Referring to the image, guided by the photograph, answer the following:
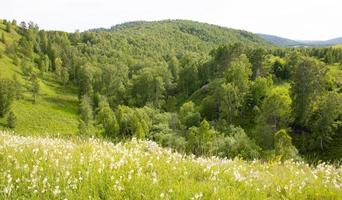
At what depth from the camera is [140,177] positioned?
4.93 metres

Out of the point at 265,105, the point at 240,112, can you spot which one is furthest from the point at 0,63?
the point at 265,105

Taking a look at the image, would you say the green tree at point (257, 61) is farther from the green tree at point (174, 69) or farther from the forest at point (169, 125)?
the green tree at point (174, 69)

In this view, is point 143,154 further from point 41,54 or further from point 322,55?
point 41,54

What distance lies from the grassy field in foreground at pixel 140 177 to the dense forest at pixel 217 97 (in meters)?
2.15

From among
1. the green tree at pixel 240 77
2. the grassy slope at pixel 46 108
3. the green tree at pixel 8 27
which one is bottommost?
the grassy slope at pixel 46 108

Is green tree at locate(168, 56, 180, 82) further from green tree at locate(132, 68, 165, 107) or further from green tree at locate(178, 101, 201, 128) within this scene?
green tree at locate(178, 101, 201, 128)

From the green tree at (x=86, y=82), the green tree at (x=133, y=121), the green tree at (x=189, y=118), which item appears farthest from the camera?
the green tree at (x=86, y=82)

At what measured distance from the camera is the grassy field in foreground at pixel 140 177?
462 cm

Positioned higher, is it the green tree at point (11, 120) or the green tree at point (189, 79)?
the green tree at point (189, 79)

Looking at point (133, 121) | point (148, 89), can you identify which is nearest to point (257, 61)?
point (148, 89)

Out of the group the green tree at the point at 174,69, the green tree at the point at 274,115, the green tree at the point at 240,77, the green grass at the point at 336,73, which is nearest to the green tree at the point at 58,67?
the green tree at the point at 174,69

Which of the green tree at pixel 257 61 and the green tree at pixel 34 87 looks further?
the green tree at pixel 34 87

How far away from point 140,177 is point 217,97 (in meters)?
84.4

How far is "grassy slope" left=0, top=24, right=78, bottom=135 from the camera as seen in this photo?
100.0 metres
